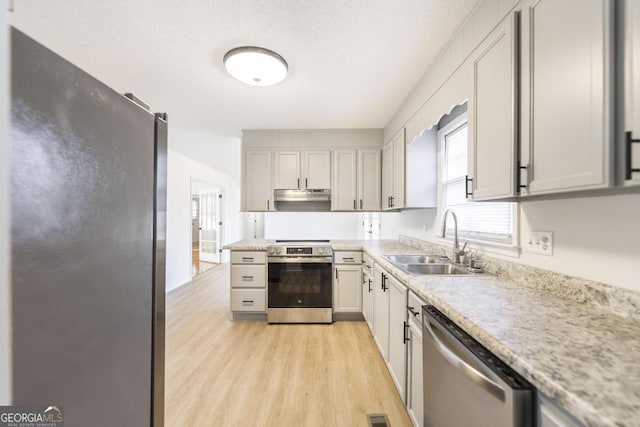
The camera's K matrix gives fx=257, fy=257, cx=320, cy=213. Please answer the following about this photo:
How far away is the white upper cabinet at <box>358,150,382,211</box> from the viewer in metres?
3.49

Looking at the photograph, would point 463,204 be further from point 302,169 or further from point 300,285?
point 302,169

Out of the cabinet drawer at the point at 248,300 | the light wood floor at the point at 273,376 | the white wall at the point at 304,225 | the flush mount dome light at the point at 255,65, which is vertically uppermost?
the flush mount dome light at the point at 255,65

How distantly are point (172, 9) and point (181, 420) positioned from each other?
8.13 ft

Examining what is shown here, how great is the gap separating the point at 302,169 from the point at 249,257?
1345 mm

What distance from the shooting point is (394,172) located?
2.90 meters

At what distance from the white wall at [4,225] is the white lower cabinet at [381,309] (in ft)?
6.17

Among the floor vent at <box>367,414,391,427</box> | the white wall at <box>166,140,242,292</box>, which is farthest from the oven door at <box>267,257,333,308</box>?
the white wall at <box>166,140,242,292</box>

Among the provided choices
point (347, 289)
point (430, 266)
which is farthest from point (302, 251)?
point (430, 266)

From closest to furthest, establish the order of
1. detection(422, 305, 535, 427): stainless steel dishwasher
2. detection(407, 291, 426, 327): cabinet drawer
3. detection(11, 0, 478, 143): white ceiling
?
detection(422, 305, 535, 427): stainless steel dishwasher < detection(407, 291, 426, 327): cabinet drawer < detection(11, 0, 478, 143): white ceiling

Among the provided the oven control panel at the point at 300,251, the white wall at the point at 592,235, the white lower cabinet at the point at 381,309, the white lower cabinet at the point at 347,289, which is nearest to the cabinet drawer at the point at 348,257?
the white lower cabinet at the point at 347,289

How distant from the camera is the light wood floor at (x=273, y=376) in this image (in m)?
1.66

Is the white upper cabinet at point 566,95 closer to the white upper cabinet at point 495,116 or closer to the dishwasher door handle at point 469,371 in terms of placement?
the white upper cabinet at point 495,116
